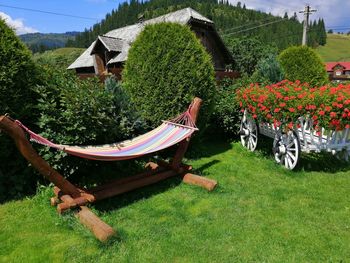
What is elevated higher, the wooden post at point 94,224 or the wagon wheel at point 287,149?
the wagon wheel at point 287,149

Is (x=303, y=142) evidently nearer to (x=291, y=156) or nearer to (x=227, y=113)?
(x=291, y=156)

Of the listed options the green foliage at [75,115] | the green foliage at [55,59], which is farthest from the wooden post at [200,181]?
the green foliage at [55,59]

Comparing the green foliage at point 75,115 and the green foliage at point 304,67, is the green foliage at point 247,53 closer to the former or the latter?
the green foliage at point 304,67

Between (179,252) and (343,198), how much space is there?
2657mm

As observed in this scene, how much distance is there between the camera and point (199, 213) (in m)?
3.96

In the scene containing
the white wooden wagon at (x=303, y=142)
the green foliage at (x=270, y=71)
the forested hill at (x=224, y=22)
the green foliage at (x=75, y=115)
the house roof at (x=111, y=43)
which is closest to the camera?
the green foliage at (x=75, y=115)

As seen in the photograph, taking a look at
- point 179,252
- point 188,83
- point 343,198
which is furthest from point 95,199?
point 343,198

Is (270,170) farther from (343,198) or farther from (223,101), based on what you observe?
(223,101)

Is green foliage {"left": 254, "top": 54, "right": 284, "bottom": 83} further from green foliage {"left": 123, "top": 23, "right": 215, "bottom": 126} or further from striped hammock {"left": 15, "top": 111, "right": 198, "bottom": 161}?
striped hammock {"left": 15, "top": 111, "right": 198, "bottom": 161}

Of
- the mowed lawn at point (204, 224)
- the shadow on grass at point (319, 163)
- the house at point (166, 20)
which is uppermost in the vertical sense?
A: the house at point (166, 20)

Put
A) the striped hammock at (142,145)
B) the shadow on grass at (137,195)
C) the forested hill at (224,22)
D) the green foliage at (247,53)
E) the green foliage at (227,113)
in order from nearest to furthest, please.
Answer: the striped hammock at (142,145) → the shadow on grass at (137,195) → the green foliage at (227,113) → the green foliage at (247,53) → the forested hill at (224,22)

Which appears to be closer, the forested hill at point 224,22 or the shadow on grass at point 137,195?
the shadow on grass at point 137,195

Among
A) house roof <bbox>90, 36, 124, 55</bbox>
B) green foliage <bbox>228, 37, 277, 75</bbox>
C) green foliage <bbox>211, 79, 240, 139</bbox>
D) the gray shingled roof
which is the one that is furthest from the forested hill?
green foliage <bbox>211, 79, 240, 139</bbox>

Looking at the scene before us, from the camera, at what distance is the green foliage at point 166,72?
594 centimetres
